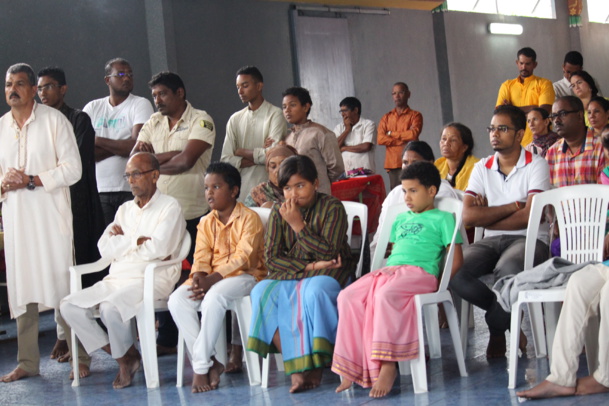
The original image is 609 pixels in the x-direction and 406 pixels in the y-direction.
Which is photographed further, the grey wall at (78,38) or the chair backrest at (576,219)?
the grey wall at (78,38)

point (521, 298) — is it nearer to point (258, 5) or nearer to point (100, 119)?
point (100, 119)

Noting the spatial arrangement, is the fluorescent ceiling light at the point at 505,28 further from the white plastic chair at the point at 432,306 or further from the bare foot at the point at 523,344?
the bare foot at the point at 523,344

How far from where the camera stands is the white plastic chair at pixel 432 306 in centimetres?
352

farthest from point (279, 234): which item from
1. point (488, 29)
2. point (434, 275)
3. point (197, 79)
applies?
point (488, 29)

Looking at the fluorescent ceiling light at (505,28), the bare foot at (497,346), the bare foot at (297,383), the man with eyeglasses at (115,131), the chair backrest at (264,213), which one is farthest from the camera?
the fluorescent ceiling light at (505,28)

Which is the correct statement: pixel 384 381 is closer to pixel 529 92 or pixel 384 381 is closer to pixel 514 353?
pixel 514 353

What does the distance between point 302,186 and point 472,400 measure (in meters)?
1.32

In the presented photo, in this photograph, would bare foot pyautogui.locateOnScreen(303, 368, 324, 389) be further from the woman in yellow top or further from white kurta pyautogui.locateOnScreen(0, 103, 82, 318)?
the woman in yellow top

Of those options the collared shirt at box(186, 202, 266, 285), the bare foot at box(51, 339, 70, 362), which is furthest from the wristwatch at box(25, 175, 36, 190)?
the bare foot at box(51, 339, 70, 362)

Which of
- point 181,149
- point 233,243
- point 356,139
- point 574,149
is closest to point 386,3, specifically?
point 356,139

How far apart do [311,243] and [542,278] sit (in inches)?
42.9

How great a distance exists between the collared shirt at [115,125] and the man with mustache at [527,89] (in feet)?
13.2

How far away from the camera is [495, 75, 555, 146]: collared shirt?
7953 millimetres

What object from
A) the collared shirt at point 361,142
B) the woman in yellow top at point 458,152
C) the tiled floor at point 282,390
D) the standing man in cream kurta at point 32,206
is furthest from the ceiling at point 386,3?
the tiled floor at point 282,390
